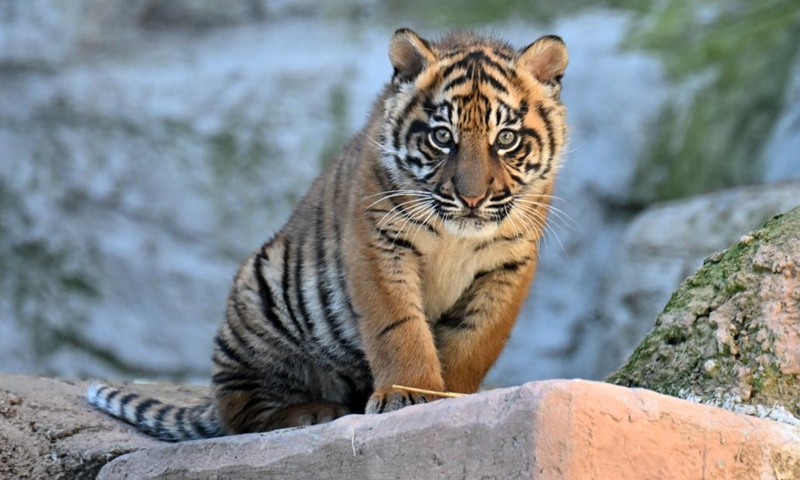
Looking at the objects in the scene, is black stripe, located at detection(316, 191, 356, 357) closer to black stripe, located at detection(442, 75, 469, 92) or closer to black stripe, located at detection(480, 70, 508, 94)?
black stripe, located at detection(442, 75, 469, 92)

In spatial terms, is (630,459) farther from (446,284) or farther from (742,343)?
(446,284)

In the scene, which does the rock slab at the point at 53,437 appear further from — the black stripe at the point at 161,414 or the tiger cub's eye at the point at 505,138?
the tiger cub's eye at the point at 505,138

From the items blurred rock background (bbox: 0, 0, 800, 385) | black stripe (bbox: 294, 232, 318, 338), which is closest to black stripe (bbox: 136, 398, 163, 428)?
black stripe (bbox: 294, 232, 318, 338)

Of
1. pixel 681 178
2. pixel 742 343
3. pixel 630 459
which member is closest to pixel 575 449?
pixel 630 459

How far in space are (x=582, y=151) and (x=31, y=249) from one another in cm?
419

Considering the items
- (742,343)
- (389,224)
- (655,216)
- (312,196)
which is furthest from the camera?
(655,216)

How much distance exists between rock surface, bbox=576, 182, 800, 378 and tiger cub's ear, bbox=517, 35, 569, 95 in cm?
321

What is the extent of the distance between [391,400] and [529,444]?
43.5 inches

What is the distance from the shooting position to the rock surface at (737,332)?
354 cm

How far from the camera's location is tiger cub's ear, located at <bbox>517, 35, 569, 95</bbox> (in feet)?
14.5

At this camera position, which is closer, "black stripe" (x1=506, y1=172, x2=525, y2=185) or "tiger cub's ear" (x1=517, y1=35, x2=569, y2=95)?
"black stripe" (x1=506, y1=172, x2=525, y2=185)

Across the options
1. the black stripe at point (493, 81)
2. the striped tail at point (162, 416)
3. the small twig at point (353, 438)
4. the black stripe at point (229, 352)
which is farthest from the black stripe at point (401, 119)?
the small twig at point (353, 438)

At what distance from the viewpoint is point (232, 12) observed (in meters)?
9.59

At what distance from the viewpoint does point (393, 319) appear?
414 cm
